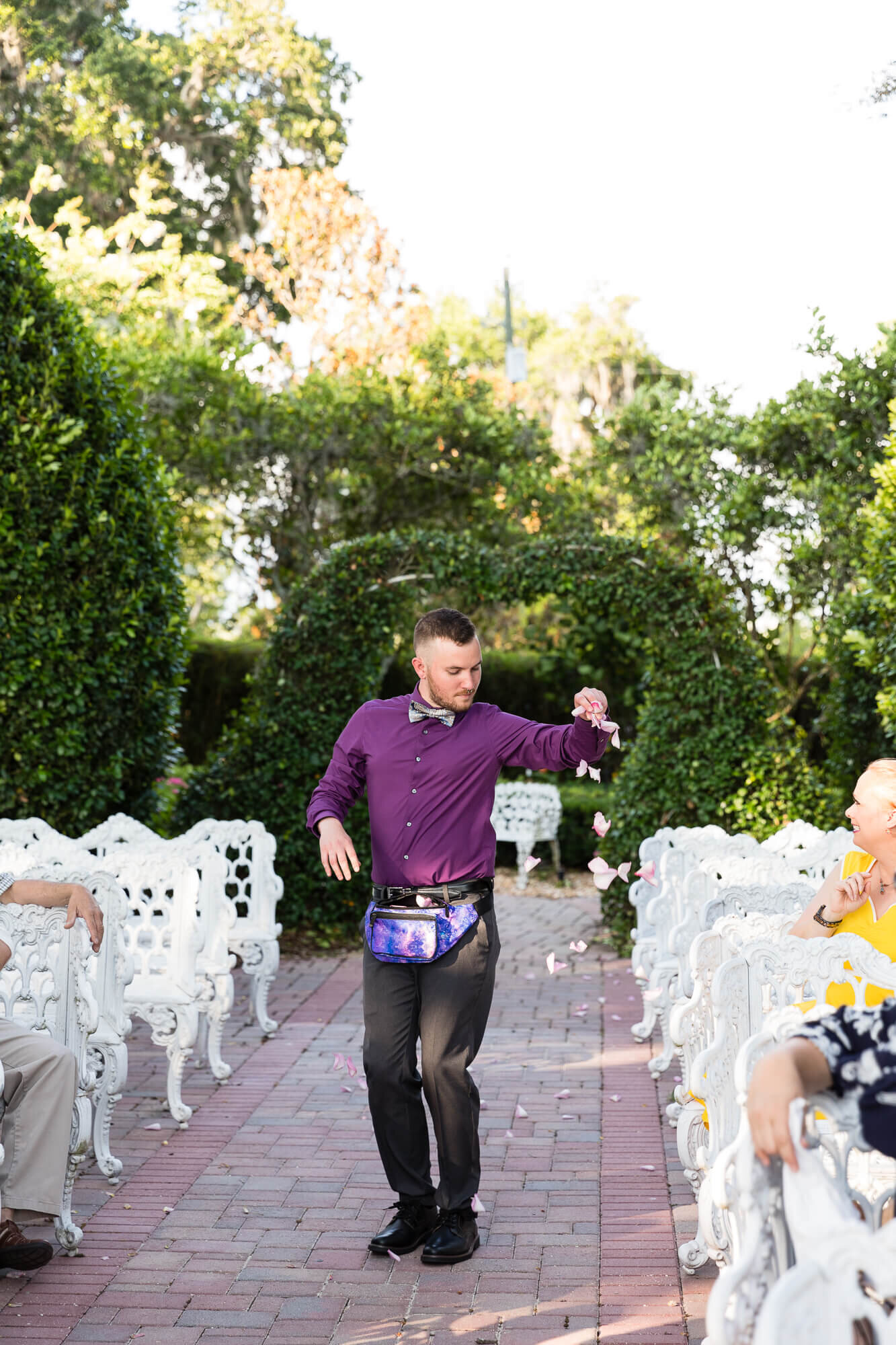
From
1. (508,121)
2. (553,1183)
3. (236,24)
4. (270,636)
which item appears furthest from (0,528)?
(508,121)

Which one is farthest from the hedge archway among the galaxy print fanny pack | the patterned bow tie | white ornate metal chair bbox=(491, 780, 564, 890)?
the galaxy print fanny pack

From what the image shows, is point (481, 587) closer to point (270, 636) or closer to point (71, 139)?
point (270, 636)

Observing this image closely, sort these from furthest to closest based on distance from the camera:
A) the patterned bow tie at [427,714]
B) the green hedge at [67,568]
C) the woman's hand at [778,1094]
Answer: the green hedge at [67,568] < the patterned bow tie at [427,714] < the woman's hand at [778,1094]

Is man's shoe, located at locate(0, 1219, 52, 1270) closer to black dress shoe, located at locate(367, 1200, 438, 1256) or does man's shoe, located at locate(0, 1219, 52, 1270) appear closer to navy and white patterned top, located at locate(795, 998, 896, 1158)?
black dress shoe, located at locate(367, 1200, 438, 1256)

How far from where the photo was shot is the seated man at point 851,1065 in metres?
1.95

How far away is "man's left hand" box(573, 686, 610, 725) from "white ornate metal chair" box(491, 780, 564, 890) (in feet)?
28.2

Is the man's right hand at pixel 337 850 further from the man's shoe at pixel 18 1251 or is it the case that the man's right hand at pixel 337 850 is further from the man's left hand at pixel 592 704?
the man's shoe at pixel 18 1251

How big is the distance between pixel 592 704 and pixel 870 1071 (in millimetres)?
1654

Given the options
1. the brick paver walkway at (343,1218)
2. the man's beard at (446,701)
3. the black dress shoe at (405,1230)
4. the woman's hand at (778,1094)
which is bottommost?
the brick paver walkway at (343,1218)

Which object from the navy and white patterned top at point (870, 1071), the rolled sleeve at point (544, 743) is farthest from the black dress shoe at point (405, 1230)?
the navy and white patterned top at point (870, 1071)

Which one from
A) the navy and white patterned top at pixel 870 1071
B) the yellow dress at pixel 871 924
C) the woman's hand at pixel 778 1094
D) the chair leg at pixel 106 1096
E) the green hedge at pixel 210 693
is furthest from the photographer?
the green hedge at pixel 210 693

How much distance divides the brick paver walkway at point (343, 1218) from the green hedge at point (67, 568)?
1.61 meters

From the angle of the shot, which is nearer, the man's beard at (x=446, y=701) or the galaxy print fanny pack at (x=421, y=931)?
the galaxy print fanny pack at (x=421, y=931)

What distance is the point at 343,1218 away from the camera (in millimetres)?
4113
